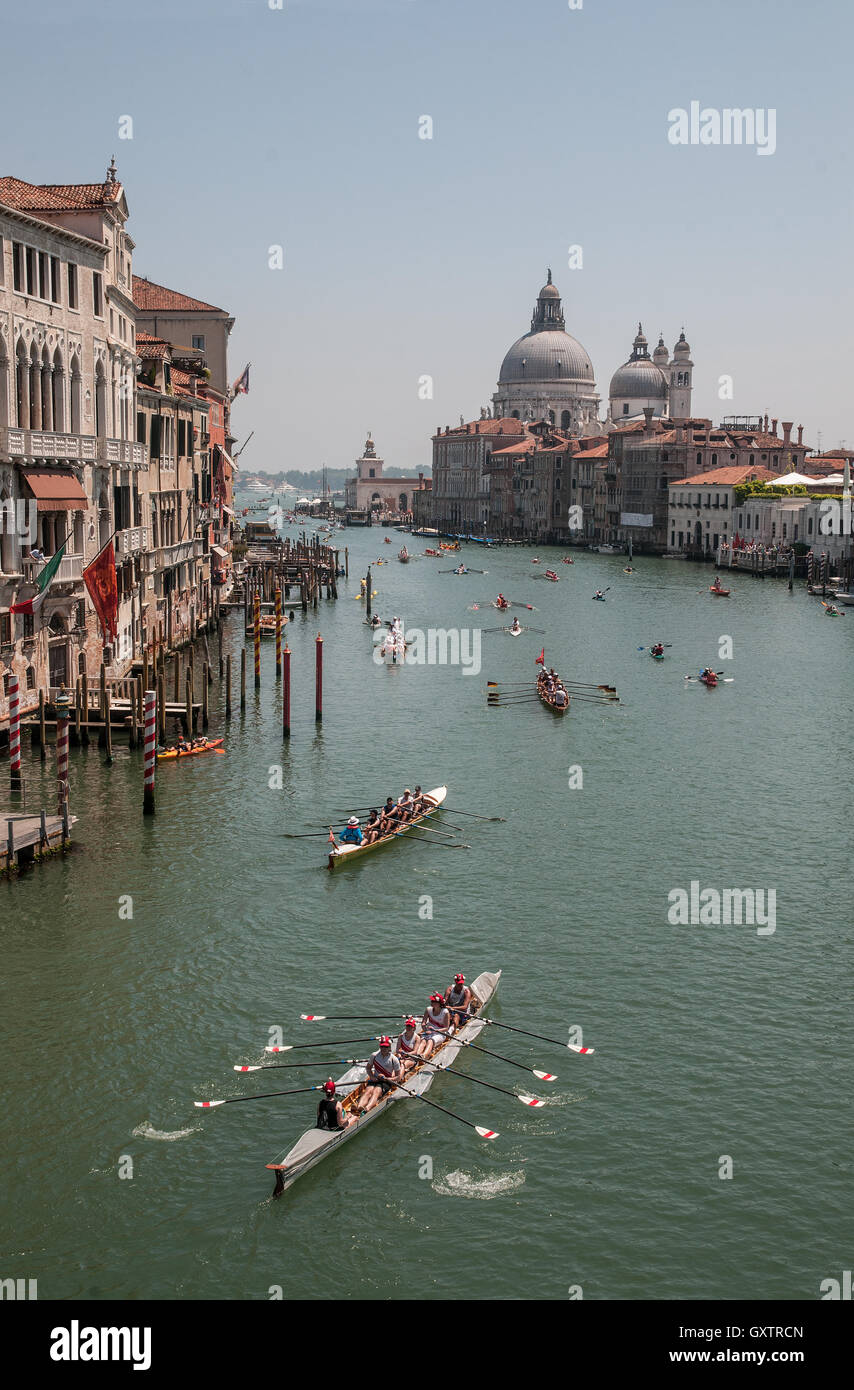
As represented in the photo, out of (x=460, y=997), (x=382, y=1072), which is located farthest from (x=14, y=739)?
(x=382, y=1072)

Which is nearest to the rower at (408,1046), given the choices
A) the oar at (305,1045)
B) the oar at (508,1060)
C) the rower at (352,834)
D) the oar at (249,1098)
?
the oar at (305,1045)

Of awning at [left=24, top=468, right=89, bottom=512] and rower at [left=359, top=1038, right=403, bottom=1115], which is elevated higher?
awning at [left=24, top=468, right=89, bottom=512]

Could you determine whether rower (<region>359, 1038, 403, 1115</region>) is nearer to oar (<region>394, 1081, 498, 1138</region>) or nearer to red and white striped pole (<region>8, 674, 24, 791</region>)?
oar (<region>394, 1081, 498, 1138</region>)

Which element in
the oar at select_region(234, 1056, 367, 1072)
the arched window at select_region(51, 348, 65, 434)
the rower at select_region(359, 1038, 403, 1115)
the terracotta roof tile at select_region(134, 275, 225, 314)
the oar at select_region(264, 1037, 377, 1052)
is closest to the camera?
the rower at select_region(359, 1038, 403, 1115)

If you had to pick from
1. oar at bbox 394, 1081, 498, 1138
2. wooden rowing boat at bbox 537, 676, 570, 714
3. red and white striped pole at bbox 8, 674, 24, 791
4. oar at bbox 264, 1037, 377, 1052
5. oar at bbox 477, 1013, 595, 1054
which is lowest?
oar at bbox 394, 1081, 498, 1138

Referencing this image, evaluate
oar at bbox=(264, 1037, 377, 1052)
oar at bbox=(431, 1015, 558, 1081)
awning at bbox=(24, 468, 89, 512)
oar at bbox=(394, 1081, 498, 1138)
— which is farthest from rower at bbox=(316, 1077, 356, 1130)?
awning at bbox=(24, 468, 89, 512)

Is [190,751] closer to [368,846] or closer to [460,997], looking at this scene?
[368,846]
